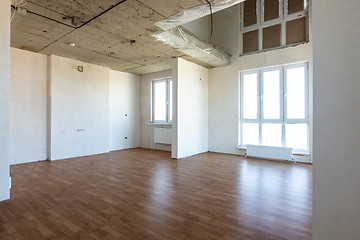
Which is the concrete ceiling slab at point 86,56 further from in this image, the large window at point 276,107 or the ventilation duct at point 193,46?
the large window at point 276,107

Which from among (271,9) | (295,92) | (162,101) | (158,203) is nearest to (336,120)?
(158,203)

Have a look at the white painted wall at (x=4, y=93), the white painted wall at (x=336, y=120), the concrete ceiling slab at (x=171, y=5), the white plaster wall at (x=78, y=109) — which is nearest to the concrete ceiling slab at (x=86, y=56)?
the white plaster wall at (x=78, y=109)

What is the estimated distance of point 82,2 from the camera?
301cm

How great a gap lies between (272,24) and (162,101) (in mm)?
4367

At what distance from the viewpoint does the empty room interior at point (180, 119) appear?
1310 mm

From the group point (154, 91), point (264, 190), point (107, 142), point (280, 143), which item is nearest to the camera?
point (264, 190)

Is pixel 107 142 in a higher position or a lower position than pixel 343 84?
lower

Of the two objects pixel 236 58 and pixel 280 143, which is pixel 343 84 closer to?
pixel 280 143

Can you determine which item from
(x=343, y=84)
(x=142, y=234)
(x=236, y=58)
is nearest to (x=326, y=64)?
(x=343, y=84)

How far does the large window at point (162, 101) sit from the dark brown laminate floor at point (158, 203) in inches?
122

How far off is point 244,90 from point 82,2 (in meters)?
4.89

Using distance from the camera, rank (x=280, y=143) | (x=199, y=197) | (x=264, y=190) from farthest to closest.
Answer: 1. (x=280, y=143)
2. (x=264, y=190)
3. (x=199, y=197)

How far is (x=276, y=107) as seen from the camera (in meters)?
5.66

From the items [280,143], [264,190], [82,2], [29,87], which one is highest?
[82,2]
